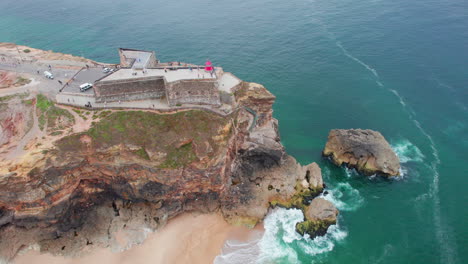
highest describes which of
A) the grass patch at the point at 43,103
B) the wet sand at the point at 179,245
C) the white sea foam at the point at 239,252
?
the grass patch at the point at 43,103

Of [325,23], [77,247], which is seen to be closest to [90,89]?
[77,247]

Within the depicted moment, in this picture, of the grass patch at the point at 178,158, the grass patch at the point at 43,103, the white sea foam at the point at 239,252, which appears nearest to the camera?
the white sea foam at the point at 239,252

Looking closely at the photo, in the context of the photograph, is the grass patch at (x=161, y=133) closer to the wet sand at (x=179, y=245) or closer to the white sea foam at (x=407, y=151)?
the wet sand at (x=179, y=245)

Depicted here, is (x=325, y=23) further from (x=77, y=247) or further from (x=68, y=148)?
(x=77, y=247)

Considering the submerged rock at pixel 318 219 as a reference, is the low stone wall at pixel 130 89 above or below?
above

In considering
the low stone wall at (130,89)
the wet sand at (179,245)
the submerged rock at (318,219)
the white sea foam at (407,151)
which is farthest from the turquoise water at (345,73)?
the low stone wall at (130,89)

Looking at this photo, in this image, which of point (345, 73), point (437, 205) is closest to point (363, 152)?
point (437, 205)
